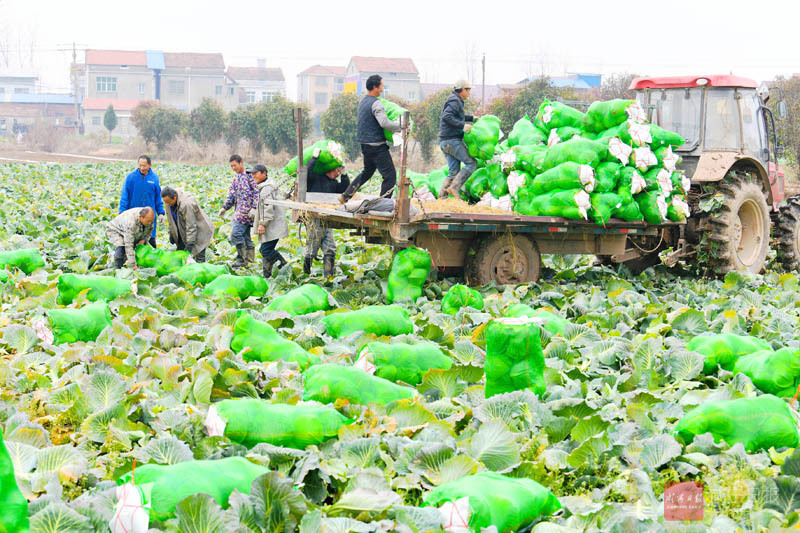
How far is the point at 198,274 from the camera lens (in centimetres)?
824

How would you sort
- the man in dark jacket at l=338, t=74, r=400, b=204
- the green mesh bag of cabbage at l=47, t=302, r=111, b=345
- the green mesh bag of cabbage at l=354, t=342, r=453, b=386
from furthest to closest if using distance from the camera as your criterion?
the man in dark jacket at l=338, t=74, r=400, b=204, the green mesh bag of cabbage at l=47, t=302, r=111, b=345, the green mesh bag of cabbage at l=354, t=342, r=453, b=386

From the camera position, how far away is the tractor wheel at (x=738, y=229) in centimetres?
895

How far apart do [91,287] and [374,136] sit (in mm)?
3150

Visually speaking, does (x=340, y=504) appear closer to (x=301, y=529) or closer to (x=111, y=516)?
(x=301, y=529)

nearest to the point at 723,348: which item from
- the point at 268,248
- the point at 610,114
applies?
the point at 610,114

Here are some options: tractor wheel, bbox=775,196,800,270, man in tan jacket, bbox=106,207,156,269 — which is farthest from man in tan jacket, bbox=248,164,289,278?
tractor wheel, bbox=775,196,800,270

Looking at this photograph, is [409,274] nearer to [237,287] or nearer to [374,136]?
[237,287]

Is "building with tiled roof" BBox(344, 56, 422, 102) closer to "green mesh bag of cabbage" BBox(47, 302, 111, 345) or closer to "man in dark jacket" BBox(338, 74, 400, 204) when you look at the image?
"man in dark jacket" BBox(338, 74, 400, 204)

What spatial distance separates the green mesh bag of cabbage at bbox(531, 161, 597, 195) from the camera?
26.0 feet

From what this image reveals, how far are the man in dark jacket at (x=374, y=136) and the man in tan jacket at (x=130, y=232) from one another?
2032 millimetres

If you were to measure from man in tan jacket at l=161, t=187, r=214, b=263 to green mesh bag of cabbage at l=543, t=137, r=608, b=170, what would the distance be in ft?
12.9

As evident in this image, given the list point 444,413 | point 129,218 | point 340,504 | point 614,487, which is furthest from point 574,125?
point 340,504

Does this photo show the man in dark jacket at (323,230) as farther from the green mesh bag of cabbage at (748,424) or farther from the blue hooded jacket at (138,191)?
the green mesh bag of cabbage at (748,424)

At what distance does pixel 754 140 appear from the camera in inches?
381
